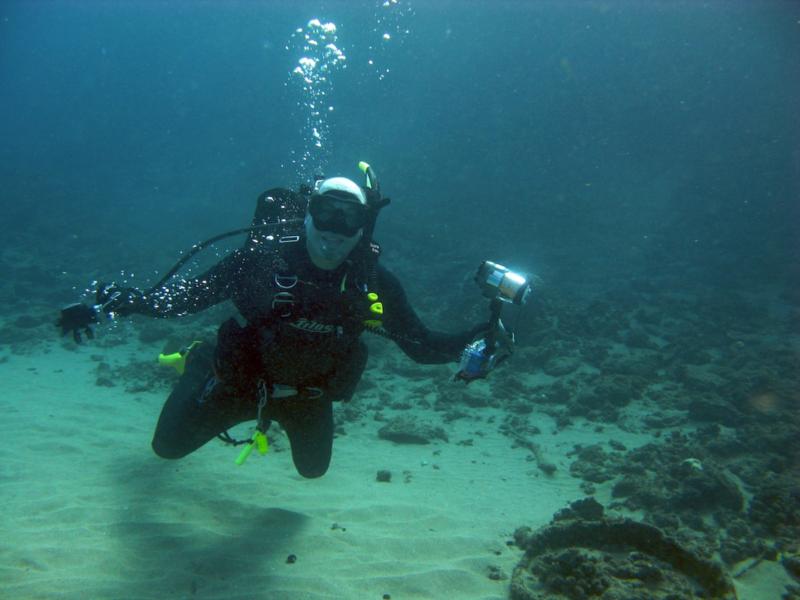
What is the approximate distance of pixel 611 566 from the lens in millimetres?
3258

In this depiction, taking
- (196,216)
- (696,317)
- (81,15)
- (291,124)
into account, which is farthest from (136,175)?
(81,15)

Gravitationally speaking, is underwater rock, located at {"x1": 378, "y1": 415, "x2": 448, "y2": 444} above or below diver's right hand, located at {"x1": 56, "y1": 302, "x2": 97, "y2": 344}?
below

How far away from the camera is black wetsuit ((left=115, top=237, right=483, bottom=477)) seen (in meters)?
3.73

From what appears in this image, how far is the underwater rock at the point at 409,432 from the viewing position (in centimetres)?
716

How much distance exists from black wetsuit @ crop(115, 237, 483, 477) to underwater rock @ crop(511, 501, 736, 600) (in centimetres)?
174

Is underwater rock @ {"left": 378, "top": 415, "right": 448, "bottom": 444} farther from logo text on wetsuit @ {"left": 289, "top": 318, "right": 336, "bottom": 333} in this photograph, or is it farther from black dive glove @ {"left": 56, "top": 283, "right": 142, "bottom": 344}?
black dive glove @ {"left": 56, "top": 283, "right": 142, "bottom": 344}

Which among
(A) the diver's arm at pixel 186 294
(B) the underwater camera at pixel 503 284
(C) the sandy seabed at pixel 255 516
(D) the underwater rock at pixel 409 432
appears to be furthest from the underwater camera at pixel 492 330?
(D) the underwater rock at pixel 409 432

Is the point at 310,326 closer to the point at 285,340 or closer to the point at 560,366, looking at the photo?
the point at 285,340

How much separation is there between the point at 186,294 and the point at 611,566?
424cm

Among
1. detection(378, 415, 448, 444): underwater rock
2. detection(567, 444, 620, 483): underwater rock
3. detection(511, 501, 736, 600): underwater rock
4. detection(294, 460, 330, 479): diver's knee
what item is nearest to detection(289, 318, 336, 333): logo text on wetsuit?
detection(294, 460, 330, 479): diver's knee

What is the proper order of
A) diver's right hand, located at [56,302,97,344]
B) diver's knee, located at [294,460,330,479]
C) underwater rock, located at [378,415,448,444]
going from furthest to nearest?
underwater rock, located at [378,415,448,444] < diver's knee, located at [294,460,330,479] < diver's right hand, located at [56,302,97,344]

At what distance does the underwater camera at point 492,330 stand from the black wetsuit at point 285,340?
36 cm

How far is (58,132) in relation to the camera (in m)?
106

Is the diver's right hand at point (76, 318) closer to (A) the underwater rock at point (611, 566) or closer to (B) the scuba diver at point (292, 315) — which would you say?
(B) the scuba diver at point (292, 315)
